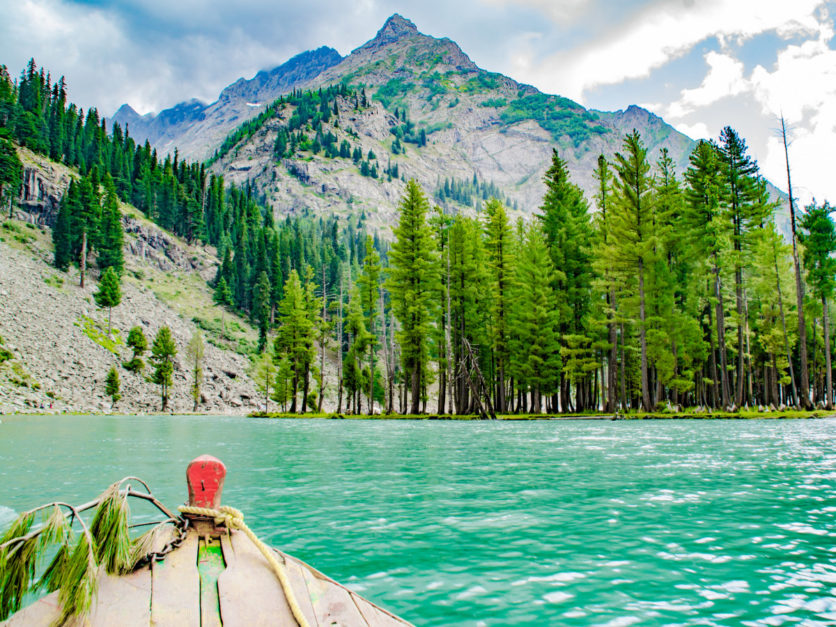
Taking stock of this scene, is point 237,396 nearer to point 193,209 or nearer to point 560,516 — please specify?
point 193,209

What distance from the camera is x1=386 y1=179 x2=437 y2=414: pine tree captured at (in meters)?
38.9

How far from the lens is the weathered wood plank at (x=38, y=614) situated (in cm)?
244

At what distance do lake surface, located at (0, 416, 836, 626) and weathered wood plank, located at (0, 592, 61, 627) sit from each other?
278cm

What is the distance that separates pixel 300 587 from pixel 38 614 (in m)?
1.28

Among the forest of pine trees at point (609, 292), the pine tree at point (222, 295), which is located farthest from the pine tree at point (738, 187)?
the pine tree at point (222, 295)

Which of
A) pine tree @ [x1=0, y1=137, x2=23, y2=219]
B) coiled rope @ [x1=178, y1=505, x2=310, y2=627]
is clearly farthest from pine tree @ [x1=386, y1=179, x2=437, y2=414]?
pine tree @ [x1=0, y1=137, x2=23, y2=219]

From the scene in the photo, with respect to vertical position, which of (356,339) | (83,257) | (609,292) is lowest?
(356,339)

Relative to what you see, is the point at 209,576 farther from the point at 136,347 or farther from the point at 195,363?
the point at 195,363

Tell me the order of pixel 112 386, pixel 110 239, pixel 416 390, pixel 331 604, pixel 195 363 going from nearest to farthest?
pixel 331 604, pixel 416 390, pixel 112 386, pixel 195 363, pixel 110 239

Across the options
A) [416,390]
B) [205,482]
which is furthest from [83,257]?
[205,482]

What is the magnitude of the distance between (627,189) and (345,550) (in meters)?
32.4

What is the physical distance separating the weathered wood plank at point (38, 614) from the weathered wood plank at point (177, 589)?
1.44 ft

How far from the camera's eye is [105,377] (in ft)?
208

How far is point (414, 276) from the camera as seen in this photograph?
39.3 m
